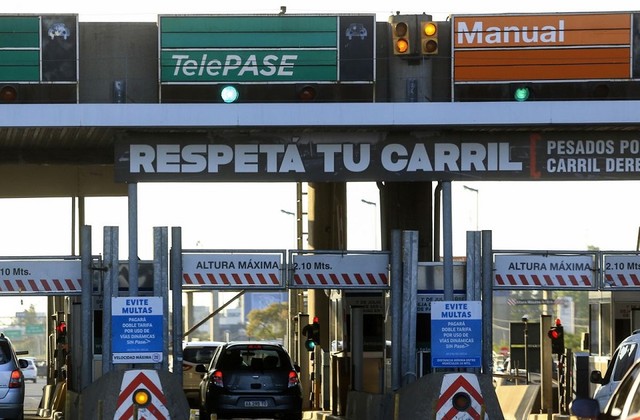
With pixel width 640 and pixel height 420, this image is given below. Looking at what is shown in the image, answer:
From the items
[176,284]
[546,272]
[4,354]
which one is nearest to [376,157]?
[546,272]

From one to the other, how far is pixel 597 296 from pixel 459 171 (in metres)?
11.9

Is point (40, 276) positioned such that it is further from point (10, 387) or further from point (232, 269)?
point (232, 269)

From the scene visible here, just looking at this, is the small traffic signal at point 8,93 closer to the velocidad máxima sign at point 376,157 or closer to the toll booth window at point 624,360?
the velocidad máxima sign at point 376,157

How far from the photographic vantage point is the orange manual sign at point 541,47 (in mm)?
20797

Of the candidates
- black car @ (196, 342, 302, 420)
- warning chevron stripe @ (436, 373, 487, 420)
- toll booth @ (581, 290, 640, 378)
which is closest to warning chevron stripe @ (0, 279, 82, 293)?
black car @ (196, 342, 302, 420)

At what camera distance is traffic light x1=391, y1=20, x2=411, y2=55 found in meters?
21.0

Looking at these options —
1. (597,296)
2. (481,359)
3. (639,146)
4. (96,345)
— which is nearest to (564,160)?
(639,146)

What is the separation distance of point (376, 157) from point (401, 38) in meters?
1.68

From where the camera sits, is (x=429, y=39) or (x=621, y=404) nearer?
(x=621, y=404)

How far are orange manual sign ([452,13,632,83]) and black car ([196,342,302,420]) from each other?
6442 mm

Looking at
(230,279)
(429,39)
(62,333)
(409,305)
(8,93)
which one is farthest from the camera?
(62,333)

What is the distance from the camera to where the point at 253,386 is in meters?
24.7

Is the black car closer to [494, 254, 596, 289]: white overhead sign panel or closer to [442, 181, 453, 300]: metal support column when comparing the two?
[442, 181, 453, 300]: metal support column

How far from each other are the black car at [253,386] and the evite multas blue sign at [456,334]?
5.00m
